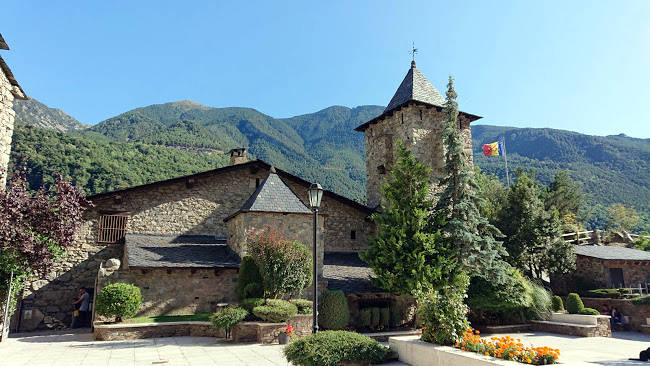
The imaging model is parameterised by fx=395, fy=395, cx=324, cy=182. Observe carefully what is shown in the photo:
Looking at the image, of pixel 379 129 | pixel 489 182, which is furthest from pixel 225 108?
pixel 379 129

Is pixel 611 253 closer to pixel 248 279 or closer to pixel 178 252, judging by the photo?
pixel 248 279

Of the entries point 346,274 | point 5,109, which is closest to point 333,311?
point 346,274

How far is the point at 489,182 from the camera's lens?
164 ft

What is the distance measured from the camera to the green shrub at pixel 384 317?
17828 mm

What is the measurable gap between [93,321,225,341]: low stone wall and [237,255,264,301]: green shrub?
1.65 metres

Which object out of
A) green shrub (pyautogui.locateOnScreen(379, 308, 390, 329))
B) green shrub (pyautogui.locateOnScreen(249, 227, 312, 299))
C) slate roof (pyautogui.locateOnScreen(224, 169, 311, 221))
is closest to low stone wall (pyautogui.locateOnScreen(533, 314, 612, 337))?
green shrub (pyautogui.locateOnScreen(379, 308, 390, 329))

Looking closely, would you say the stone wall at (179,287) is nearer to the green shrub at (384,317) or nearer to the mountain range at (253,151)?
the mountain range at (253,151)

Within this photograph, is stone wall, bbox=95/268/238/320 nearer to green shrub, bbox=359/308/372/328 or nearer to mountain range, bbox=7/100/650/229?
green shrub, bbox=359/308/372/328

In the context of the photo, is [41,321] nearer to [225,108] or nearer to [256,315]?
[256,315]

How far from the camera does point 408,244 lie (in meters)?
17.4

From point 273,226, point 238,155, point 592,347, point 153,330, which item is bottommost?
point 592,347

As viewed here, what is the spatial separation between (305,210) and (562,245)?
1683cm

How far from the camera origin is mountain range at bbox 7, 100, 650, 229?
145 ft

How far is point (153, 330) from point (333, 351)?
9.09m
